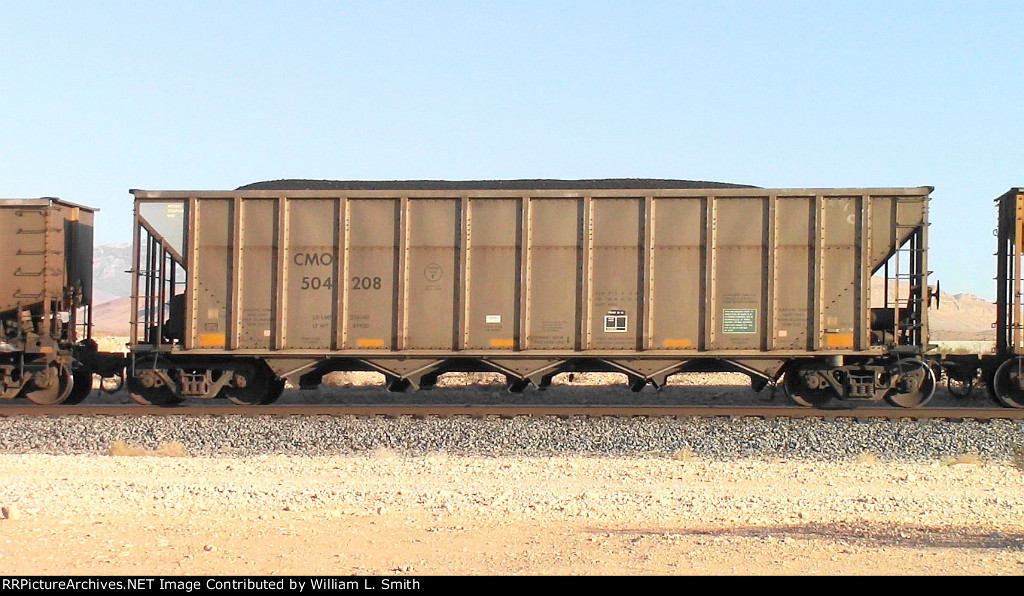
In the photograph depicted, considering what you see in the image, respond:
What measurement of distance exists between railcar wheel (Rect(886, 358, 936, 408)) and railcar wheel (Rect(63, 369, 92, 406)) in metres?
12.9

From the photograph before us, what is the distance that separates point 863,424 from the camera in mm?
12578

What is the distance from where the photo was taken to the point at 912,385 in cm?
1398

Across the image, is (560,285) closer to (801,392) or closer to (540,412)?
(540,412)

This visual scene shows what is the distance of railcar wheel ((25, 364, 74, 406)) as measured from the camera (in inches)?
577

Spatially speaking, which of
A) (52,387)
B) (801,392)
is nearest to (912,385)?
(801,392)

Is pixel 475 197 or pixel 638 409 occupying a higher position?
pixel 475 197

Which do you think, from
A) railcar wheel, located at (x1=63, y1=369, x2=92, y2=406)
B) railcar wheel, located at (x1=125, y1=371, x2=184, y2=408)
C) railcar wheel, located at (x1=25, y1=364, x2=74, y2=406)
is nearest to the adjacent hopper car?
railcar wheel, located at (x1=125, y1=371, x2=184, y2=408)

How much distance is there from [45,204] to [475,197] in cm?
712

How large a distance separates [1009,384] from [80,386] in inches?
586

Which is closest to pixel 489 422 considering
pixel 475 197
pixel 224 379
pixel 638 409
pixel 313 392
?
pixel 638 409

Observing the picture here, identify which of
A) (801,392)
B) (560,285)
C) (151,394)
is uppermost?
(560,285)

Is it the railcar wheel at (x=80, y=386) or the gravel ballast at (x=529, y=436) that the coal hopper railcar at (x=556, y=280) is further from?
the railcar wheel at (x=80, y=386)

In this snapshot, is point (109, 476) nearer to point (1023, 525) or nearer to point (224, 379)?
point (224, 379)

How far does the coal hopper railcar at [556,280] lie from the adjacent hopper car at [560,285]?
30mm
